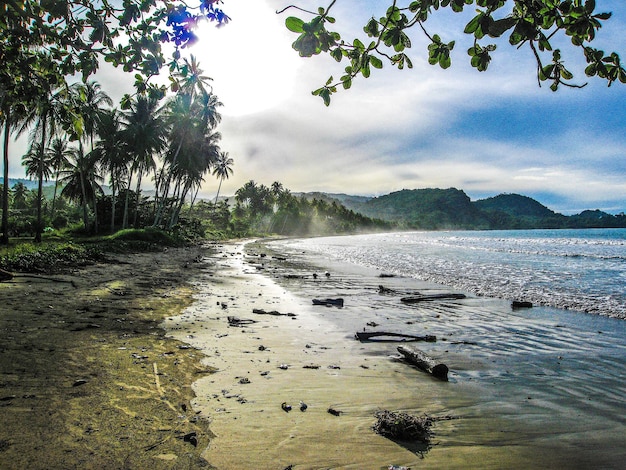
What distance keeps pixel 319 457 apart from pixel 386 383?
1.77 m

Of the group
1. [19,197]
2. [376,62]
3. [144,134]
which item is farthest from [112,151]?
[19,197]

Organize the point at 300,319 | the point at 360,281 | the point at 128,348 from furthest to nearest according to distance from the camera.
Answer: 1. the point at 360,281
2. the point at 300,319
3. the point at 128,348

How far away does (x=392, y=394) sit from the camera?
388cm

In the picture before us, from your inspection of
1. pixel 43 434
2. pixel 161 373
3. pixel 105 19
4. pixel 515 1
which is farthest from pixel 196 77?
pixel 161 373

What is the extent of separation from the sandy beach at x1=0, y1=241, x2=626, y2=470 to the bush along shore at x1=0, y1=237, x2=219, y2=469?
0.05 feet

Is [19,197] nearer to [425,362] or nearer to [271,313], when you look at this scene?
[271,313]

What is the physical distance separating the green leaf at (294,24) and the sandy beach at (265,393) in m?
2.88

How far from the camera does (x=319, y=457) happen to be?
104 inches

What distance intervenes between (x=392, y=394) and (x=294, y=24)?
3.75 m

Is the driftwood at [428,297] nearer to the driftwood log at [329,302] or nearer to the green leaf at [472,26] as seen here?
the driftwood log at [329,302]

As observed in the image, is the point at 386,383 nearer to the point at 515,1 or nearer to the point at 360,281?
the point at 515,1

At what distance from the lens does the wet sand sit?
276 centimetres

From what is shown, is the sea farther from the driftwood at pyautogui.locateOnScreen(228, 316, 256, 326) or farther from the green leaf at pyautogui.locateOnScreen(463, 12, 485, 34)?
the green leaf at pyautogui.locateOnScreen(463, 12, 485, 34)

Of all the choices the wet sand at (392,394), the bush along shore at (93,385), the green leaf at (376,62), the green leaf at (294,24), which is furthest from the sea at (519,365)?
the green leaf at (294,24)
